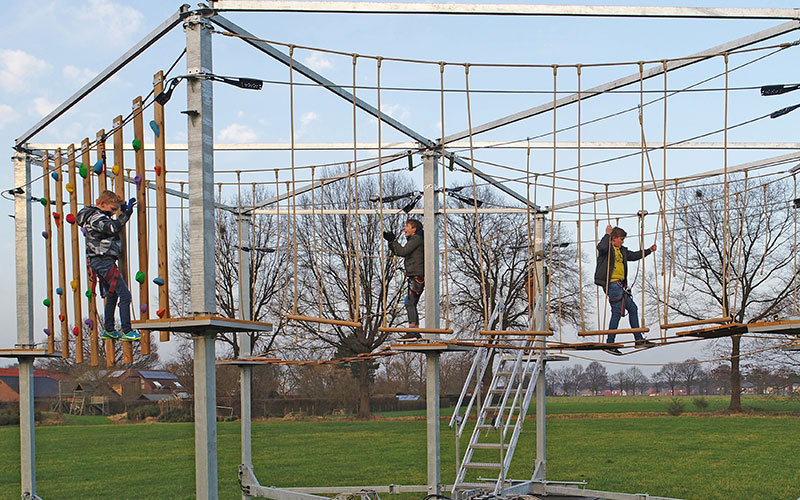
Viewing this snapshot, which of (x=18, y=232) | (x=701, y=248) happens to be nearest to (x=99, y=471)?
(x=18, y=232)

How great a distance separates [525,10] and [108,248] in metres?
4.92

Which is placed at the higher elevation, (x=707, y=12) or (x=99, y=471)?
(x=707, y=12)

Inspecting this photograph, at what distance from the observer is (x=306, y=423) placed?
34031mm

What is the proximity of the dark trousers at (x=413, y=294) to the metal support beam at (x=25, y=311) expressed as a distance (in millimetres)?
5359

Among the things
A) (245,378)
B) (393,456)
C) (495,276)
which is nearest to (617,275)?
(245,378)

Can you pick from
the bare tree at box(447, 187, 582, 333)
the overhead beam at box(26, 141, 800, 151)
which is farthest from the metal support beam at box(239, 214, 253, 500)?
the bare tree at box(447, 187, 582, 333)

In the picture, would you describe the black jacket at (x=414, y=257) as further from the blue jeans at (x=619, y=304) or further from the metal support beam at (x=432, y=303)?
the blue jeans at (x=619, y=304)

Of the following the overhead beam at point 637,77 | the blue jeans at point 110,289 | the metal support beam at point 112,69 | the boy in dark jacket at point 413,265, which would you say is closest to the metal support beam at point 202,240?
the metal support beam at point 112,69

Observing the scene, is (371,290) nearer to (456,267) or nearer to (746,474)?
(456,267)

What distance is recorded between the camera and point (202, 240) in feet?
22.6

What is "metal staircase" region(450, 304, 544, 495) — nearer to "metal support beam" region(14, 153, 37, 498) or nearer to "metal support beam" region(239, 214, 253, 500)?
"metal support beam" region(239, 214, 253, 500)

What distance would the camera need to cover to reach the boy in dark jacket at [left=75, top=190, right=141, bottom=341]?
8.23 m

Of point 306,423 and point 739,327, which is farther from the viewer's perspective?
point 306,423

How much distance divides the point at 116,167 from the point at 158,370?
163 ft
